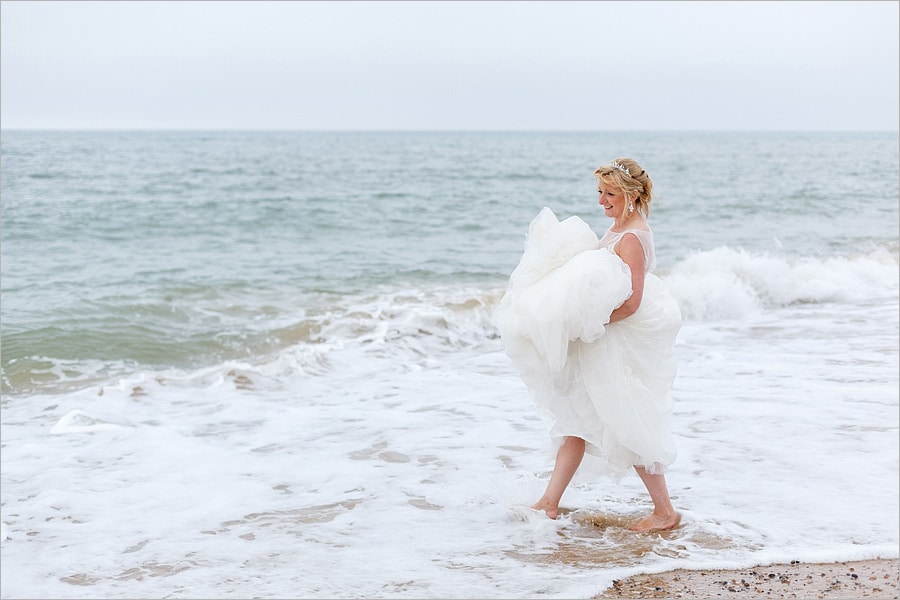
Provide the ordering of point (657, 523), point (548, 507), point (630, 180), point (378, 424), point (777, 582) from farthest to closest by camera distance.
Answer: point (378, 424)
point (548, 507)
point (657, 523)
point (630, 180)
point (777, 582)

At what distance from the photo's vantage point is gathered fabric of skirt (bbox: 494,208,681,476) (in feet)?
14.9

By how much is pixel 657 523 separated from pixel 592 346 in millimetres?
1080

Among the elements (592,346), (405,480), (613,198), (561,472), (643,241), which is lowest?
(405,480)

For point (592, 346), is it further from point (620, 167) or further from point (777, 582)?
point (777, 582)

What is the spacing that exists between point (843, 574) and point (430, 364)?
5.52m

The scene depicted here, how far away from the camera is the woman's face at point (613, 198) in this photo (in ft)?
15.2

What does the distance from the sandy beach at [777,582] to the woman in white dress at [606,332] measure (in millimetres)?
654

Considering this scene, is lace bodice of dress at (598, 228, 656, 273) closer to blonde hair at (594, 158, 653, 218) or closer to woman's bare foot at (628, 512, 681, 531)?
blonde hair at (594, 158, 653, 218)

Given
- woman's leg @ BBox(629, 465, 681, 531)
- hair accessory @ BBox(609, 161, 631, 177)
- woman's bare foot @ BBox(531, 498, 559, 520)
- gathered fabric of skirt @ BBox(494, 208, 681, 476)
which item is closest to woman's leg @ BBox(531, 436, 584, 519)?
woman's bare foot @ BBox(531, 498, 559, 520)

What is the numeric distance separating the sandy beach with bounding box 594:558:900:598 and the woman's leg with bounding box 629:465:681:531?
0.55 meters

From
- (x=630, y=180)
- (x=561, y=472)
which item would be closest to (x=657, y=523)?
(x=561, y=472)

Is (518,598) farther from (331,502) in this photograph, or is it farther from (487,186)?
(487,186)

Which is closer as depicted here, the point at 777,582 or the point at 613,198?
the point at 777,582

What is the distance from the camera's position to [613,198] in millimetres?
4672
